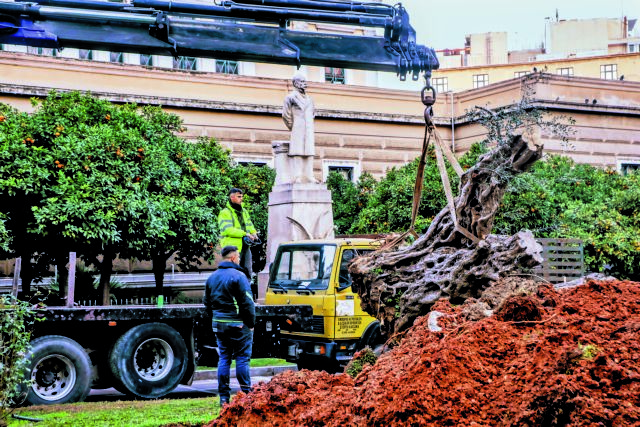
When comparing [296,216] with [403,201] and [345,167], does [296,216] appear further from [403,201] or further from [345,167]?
[345,167]

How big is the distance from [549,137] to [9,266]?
2102cm

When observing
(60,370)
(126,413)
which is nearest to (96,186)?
(60,370)

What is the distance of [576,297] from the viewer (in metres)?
6.80

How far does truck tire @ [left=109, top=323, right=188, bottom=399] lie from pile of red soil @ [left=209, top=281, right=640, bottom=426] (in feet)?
22.4

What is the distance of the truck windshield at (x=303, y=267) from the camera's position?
14461 millimetres

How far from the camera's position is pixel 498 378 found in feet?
17.4

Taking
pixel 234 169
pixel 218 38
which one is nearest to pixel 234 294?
pixel 218 38

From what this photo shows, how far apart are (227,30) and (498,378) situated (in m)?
5.56

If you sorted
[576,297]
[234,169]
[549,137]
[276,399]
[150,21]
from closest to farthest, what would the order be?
[276,399]
[576,297]
[150,21]
[234,169]
[549,137]

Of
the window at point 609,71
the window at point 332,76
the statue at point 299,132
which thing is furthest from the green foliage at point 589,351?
the window at point 609,71

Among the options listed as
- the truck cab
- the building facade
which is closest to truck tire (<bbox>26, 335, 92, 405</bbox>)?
the truck cab

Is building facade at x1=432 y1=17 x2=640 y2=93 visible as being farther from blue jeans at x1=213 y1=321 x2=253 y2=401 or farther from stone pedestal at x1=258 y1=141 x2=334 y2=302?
blue jeans at x1=213 y1=321 x2=253 y2=401

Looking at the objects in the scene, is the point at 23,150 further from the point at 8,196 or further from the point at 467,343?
the point at 467,343

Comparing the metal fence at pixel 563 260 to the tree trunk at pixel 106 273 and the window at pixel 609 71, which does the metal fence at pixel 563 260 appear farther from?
the window at pixel 609 71
